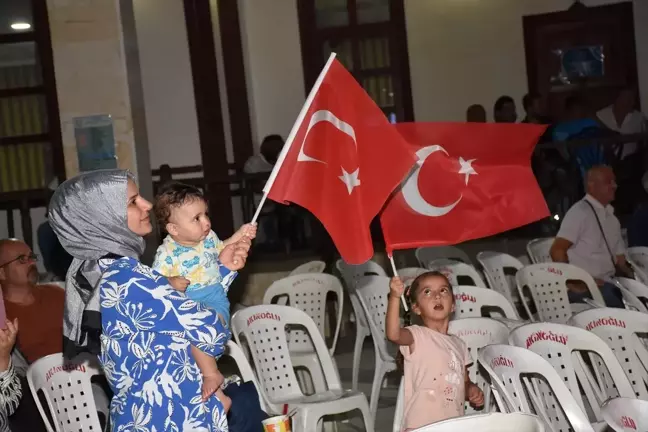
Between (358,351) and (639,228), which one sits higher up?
(639,228)

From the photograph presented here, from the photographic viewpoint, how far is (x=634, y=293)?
18.2 ft

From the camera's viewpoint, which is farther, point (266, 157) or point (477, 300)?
point (266, 157)

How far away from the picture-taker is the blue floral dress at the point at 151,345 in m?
3.31

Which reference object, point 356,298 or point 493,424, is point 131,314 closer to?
point 493,424

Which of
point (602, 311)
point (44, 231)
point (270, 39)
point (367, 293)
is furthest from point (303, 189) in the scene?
point (270, 39)

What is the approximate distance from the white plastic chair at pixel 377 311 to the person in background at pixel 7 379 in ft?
9.04

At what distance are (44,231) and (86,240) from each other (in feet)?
18.4

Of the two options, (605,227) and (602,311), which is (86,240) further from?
(605,227)

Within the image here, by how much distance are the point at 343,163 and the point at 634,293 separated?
1974 mm

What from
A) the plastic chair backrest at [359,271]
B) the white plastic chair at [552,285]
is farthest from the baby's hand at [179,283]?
the plastic chair backrest at [359,271]

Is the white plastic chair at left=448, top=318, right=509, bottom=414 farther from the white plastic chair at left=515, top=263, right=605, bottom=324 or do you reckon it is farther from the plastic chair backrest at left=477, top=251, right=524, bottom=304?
the plastic chair backrest at left=477, top=251, right=524, bottom=304

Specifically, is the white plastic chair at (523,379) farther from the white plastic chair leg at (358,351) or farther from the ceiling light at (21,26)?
the ceiling light at (21,26)

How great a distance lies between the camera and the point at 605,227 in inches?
287

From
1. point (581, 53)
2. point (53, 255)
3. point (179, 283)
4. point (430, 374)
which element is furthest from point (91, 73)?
point (581, 53)
